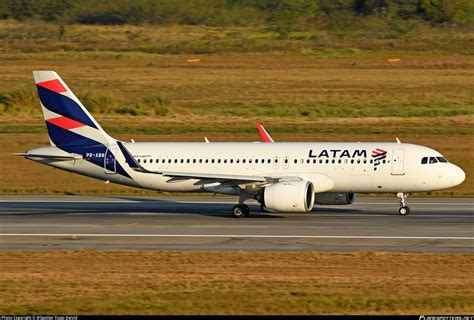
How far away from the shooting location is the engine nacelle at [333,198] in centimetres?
4200

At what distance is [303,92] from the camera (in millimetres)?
88875

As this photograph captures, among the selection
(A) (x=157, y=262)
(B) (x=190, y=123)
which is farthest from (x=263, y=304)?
(B) (x=190, y=123)

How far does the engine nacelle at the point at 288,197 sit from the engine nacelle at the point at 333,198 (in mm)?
2645

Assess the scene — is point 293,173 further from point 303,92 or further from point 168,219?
point 303,92

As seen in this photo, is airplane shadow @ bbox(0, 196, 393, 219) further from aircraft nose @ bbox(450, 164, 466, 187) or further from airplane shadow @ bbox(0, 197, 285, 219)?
aircraft nose @ bbox(450, 164, 466, 187)

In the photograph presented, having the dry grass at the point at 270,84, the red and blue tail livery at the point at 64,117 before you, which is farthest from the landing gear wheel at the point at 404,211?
the dry grass at the point at 270,84

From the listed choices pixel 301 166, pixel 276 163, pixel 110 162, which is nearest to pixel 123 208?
pixel 110 162

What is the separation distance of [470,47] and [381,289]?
91.5 metres

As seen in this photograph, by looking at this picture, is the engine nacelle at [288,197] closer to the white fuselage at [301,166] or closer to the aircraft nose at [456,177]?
the white fuselage at [301,166]

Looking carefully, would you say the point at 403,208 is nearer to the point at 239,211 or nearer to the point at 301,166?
the point at 301,166

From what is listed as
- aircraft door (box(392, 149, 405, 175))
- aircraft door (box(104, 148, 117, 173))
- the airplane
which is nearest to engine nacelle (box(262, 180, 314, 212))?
the airplane

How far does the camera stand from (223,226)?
125 feet

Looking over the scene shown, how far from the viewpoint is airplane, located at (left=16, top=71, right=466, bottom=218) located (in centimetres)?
4075

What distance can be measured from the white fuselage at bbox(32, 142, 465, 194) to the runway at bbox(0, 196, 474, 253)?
137cm
